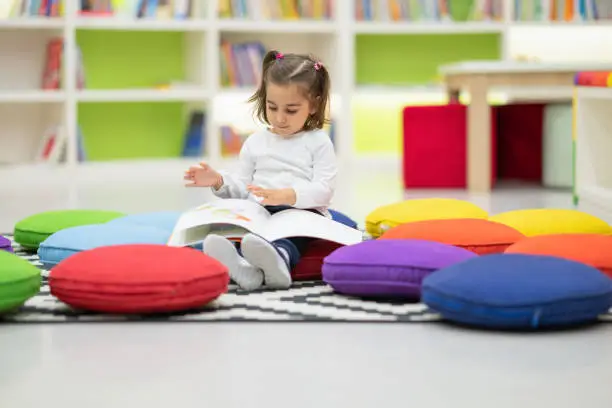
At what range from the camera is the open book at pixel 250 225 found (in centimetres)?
220

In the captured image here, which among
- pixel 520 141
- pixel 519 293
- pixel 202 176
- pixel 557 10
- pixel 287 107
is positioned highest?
pixel 557 10

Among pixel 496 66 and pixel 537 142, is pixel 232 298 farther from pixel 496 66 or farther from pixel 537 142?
pixel 537 142

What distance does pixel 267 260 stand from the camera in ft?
6.71

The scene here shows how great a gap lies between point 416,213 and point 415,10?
3434 millimetres

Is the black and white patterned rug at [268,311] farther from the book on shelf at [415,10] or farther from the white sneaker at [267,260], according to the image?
the book on shelf at [415,10]

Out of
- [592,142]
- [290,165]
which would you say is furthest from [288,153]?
[592,142]

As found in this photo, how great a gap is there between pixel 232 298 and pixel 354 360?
503 millimetres

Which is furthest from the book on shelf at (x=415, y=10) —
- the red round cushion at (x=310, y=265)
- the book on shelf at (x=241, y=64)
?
the red round cushion at (x=310, y=265)

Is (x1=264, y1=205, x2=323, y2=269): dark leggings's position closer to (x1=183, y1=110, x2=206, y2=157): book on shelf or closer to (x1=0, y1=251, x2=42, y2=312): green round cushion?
(x1=0, y1=251, x2=42, y2=312): green round cushion

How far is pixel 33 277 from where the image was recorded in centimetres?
181

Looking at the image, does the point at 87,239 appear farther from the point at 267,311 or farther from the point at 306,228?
the point at 267,311

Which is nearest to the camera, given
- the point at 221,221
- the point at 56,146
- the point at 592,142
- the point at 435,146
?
the point at 221,221

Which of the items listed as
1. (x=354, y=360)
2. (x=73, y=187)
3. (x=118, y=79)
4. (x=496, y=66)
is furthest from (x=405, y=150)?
(x=354, y=360)

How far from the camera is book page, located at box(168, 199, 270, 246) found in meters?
2.21
